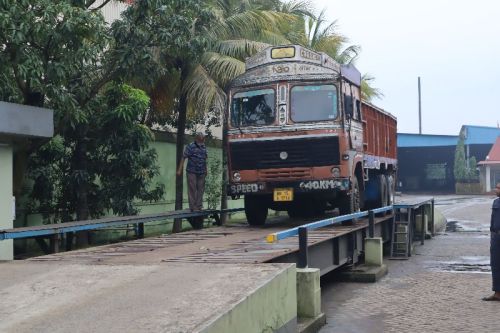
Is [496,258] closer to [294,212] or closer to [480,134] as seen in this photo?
[294,212]

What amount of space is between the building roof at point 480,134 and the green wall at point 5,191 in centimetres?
5068

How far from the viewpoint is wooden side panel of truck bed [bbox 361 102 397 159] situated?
47.4 ft

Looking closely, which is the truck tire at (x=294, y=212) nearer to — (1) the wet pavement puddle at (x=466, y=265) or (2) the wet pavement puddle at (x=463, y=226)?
(1) the wet pavement puddle at (x=466, y=265)

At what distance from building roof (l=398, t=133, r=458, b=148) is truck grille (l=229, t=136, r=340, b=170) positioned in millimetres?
45757

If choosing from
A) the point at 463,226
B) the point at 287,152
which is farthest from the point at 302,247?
the point at 463,226

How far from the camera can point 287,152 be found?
1182cm

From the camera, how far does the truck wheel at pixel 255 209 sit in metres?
12.9

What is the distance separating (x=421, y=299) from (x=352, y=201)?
2.70 meters

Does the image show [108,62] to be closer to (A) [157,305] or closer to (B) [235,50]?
(B) [235,50]

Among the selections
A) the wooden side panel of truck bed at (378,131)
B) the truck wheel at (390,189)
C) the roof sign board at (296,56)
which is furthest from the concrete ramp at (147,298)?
the truck wheel at (390,189)

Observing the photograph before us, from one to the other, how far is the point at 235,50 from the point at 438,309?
929 centimetres

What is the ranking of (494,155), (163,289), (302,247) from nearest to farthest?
(163,289) → (302,247) → (494,155)

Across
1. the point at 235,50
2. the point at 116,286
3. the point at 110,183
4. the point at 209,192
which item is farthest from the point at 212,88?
the point at 116,286

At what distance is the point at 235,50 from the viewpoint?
16234mm
